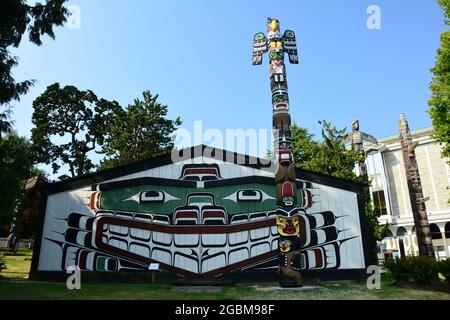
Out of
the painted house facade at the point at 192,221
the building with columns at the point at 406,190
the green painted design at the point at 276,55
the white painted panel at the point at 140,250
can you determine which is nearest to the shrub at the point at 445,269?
the painted house facade at the point at 192,221

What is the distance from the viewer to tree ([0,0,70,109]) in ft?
40.0

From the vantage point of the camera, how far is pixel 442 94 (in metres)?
17.3

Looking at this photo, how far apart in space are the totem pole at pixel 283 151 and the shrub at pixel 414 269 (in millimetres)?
4057

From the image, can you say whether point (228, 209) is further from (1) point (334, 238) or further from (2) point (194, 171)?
(1) point (334, 238)

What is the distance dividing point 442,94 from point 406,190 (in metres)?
20.7

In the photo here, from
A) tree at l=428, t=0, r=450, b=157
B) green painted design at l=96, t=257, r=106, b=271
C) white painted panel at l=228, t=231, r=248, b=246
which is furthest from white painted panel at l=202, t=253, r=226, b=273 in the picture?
tree at l=428, t=0, r=450, b=157

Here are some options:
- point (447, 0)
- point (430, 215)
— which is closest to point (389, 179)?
point (430, 215)

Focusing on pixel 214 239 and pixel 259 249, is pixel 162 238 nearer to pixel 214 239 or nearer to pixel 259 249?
pixel 214 239

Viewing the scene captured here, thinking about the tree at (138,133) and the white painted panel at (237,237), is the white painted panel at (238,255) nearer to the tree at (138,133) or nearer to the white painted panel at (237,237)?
the white painted panel at (237,237)

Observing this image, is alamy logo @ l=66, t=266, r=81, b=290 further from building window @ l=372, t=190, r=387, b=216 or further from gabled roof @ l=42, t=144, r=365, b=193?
building window @ l=372, t=190, r=387, b=216

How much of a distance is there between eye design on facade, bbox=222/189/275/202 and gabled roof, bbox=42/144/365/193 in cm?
134

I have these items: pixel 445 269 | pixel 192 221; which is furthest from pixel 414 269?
pixel 192 221

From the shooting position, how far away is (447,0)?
17984mm

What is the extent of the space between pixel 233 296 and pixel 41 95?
37.8 m
